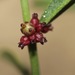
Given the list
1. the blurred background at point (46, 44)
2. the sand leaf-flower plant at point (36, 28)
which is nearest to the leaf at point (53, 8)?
the sand leaf-flower plant at point (36, 28)

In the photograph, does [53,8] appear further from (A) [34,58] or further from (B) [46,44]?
(B) [46,44]

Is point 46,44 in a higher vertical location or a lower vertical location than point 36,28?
higher

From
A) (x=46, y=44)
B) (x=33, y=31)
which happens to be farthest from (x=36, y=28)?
(x=46, y=44)

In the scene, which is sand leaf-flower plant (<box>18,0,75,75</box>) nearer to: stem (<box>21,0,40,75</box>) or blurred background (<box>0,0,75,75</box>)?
stem (<box>21,0,40,75</box>)

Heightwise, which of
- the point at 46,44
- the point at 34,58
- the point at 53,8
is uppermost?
the point at 46,44

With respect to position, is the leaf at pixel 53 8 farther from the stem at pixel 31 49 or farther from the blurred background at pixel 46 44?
the blurred background at pixel 46 44

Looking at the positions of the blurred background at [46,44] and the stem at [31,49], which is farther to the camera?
the blurred background at [46,44]
